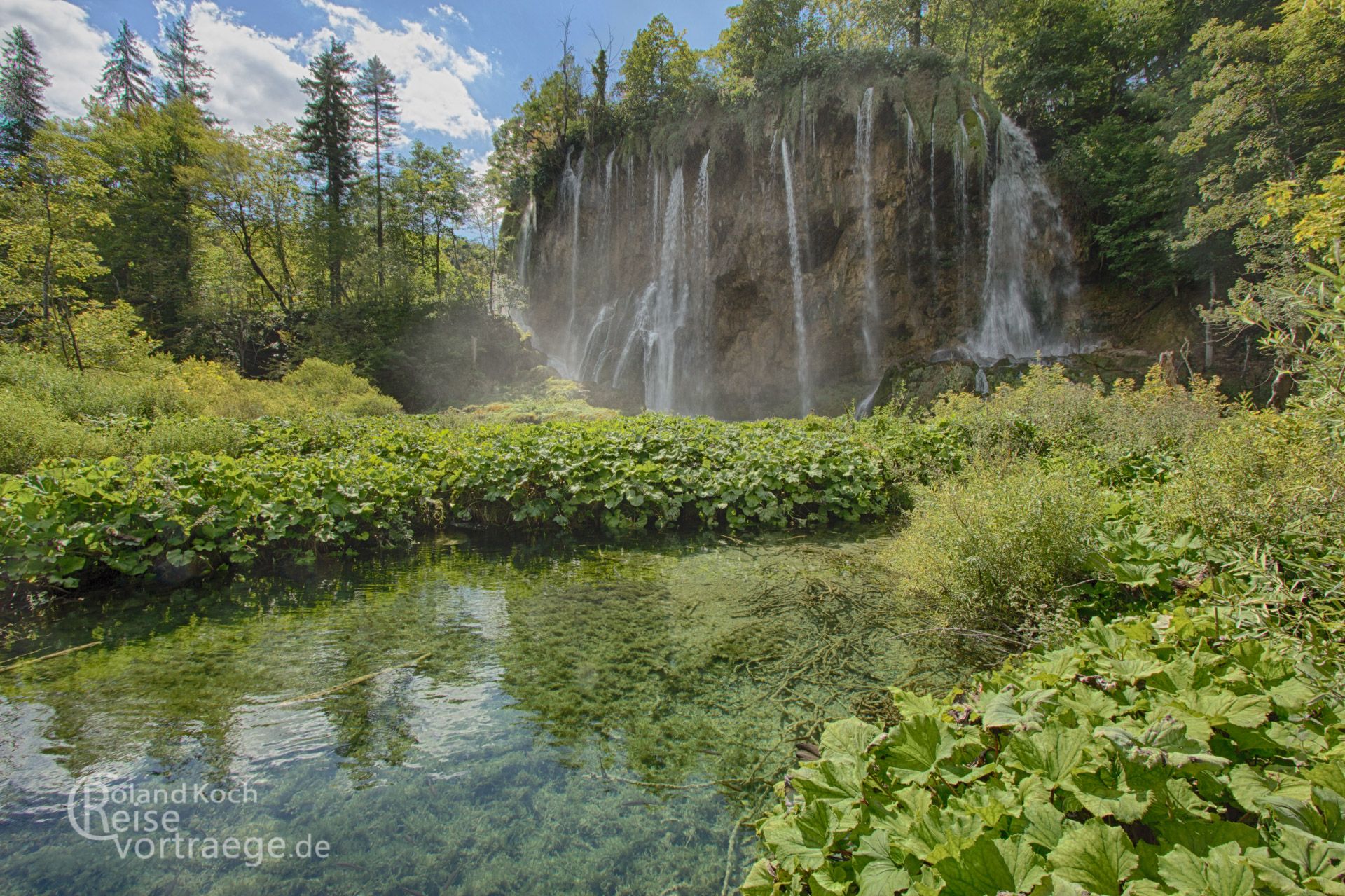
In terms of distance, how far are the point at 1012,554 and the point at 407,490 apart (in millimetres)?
5790

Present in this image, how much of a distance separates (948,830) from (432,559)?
5698mm

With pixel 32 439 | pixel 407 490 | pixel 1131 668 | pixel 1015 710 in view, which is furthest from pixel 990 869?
pixel 32 439

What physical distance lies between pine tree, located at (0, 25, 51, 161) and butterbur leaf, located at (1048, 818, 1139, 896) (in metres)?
44.7

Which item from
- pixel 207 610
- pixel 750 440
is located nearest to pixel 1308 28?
pixel 750 440

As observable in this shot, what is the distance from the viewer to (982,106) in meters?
19.4

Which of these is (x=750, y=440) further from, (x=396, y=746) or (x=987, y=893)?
(x=987, y=893)

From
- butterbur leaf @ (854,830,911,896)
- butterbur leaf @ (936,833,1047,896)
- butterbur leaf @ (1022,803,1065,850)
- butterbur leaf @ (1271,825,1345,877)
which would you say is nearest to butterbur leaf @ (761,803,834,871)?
butterbur leaf @ (854,830,911,896)

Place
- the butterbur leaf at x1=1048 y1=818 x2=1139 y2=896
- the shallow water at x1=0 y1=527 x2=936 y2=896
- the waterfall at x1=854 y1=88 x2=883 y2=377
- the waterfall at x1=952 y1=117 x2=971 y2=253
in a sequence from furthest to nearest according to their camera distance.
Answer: the waterfall at x1=854 y1=88 x2=883 y2=377
the waterfall at x1=952 y1=117 x2=971 y2=253
the shallow water at x1=0 y1=527 x2=936 y2=896
the butterbur leaf at x1=1048 y1=818 x2=1139 y2=896

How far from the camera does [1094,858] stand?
120 cm

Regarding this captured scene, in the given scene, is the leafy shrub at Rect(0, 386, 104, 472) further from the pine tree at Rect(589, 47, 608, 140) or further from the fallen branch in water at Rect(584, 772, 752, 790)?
the pine tree at Rect(589, 47, 608, 140)

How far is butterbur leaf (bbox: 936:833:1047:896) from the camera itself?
1.23m

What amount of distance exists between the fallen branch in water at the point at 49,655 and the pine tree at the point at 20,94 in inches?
1572

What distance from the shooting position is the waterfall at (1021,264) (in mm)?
19469

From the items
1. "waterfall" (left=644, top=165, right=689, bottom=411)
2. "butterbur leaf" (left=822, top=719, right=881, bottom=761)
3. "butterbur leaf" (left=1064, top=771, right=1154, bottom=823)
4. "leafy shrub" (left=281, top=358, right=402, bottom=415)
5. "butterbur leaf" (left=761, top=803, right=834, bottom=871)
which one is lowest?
"butterbur leaf" (left=761, top=803, right=834, bottom=871)
